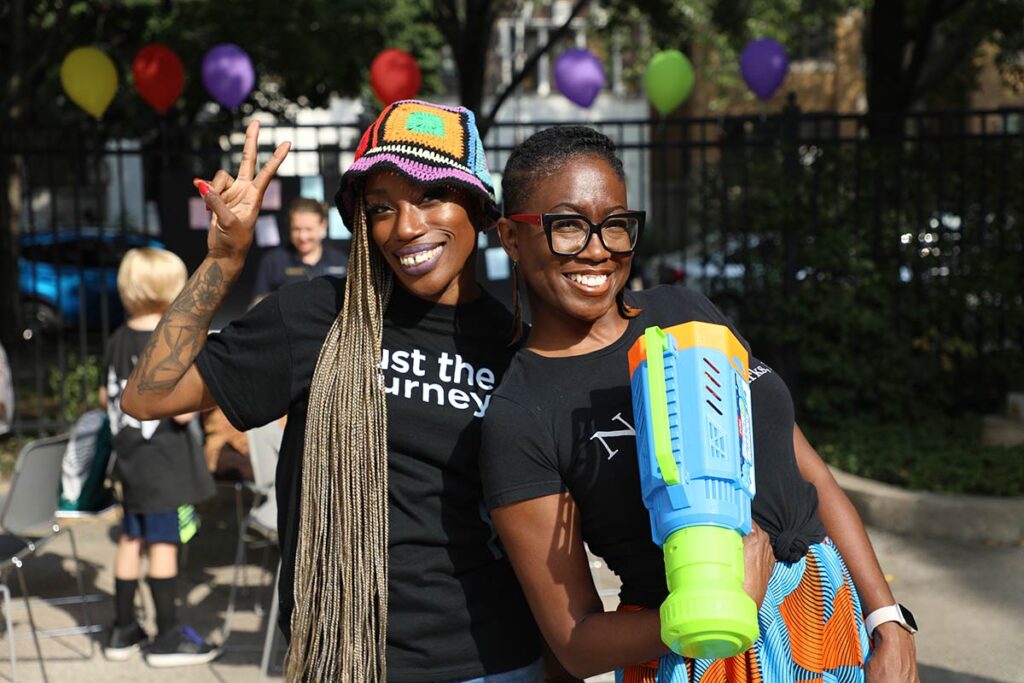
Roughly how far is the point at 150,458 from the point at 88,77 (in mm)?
5127

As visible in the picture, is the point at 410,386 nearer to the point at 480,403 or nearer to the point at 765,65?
the point at 480,403

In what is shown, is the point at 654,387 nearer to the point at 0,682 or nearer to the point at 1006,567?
the point at 0,682

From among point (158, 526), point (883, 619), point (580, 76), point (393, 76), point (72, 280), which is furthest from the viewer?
point (72, 280)

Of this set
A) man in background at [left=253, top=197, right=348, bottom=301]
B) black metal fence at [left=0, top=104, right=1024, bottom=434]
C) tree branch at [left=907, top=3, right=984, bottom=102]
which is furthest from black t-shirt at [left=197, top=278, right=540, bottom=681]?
tree branch at [left=907, top=3, right=984, bottom=102]

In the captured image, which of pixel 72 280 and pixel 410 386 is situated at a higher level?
pixel 410 386

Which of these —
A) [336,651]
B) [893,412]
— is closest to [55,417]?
[893,412]

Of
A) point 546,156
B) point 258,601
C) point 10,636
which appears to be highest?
point 546,156

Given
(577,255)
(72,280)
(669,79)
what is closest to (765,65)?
(669,79)

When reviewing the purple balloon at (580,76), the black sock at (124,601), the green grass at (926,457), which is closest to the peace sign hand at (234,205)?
the black sock at (124,601)

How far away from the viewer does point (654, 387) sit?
5.44ft

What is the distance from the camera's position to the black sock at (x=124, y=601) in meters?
5.17

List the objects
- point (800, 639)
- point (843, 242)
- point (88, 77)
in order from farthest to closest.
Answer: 1. point (88, 77)
2. point (843, 242)
3. point (800, 639)

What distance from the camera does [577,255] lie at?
6.35 feet

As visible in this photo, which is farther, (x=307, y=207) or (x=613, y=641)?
(x=307, y=207)
